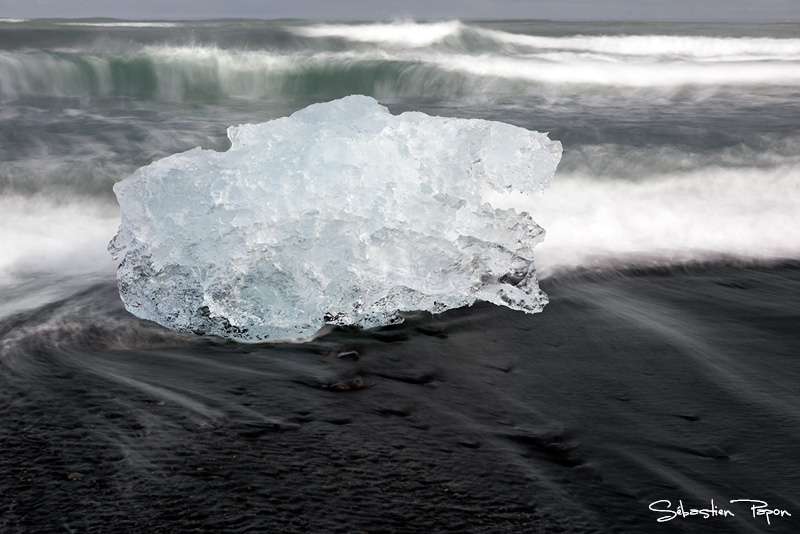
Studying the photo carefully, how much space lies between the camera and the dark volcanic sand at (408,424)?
2.36 metres

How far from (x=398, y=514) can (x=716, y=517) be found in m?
1.06

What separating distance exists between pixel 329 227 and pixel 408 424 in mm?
1294

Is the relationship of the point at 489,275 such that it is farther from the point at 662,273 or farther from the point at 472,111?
the point at 472,111

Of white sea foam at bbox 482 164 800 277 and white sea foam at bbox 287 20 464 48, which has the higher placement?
white sea foam at bbox 287 20 464 48

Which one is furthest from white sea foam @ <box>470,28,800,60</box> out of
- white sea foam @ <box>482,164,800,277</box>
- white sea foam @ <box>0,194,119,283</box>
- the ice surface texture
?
the ice surface texture

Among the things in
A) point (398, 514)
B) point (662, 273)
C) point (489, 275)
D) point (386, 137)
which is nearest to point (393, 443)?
point (398, 514)

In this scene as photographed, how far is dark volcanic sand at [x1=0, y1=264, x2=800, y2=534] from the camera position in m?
2.36

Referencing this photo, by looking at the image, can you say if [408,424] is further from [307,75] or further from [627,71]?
[627,71]

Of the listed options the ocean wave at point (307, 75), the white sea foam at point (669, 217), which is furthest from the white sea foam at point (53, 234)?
the ocean wave at point (307, 75)

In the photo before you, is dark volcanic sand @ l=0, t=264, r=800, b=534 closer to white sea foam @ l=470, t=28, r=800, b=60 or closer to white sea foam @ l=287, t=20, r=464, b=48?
white sea foam @ l=287, t=20, r=464, b=48

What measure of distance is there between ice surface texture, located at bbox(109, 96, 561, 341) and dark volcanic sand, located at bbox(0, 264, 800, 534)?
0.57ft

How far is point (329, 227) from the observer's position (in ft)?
12.6

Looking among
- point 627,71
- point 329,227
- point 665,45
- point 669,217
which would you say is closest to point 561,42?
point 665,45

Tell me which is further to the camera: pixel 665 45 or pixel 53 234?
pixel 665 45
